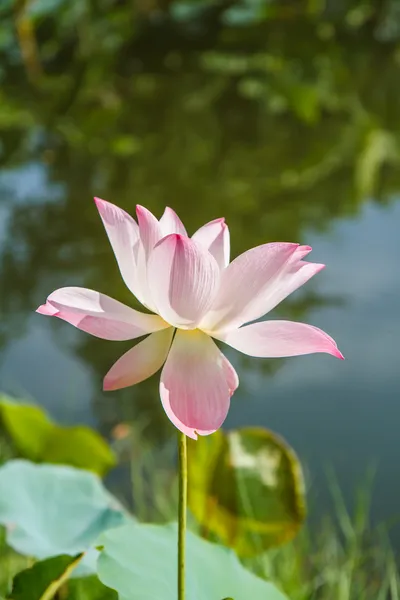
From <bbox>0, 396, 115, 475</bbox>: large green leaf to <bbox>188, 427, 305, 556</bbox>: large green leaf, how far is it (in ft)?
0.51

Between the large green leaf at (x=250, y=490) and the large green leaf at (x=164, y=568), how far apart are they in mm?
259

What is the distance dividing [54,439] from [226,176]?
154 centimetres

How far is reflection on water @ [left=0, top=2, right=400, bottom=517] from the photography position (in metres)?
1.37

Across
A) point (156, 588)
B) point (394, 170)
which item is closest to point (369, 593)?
point (156, 588)

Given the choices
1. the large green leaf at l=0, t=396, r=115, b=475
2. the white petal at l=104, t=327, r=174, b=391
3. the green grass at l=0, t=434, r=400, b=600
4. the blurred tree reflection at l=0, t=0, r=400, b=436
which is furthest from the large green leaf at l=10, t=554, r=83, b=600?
the blurred tree reflection at l=0, t=0, r=400, b=436

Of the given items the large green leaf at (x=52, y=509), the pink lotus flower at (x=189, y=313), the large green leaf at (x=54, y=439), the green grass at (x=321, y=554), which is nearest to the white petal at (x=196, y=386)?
the pink lotus flower at (x=189, y=313)

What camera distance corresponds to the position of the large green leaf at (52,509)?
654 mm

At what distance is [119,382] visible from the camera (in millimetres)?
411

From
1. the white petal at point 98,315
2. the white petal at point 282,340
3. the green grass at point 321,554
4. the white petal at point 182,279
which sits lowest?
the green grass at point 321,554

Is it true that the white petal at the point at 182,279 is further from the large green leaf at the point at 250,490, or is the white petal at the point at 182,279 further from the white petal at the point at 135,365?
the large green leaf at the point at 250,490

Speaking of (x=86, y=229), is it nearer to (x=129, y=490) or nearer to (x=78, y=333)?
(x=78, y=333)

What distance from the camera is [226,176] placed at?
2.39 meters

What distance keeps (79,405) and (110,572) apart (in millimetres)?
940

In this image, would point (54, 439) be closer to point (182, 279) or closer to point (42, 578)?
point (42, 578)
